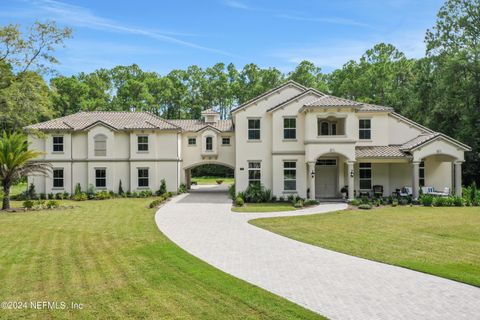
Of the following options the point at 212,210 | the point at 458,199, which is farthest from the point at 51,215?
the point at 458,199

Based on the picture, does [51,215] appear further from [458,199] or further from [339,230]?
[458,199]

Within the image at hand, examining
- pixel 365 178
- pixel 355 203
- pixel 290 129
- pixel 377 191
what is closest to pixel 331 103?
pixel 290 129

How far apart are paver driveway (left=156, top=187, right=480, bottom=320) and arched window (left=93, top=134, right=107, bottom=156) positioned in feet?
63.2

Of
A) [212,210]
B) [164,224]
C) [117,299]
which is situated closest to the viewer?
[117,299]

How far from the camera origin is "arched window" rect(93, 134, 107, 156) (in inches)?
1225

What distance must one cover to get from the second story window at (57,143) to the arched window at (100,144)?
2937 mm

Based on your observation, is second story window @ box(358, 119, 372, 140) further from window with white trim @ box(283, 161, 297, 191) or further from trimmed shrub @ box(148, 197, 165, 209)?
trimmed shrub @ box(148, 197, 165, 209)

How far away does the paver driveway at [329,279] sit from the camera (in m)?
6.82

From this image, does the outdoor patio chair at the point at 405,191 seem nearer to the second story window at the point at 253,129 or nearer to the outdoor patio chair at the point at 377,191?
the outdoor patio chair at the point at 377,191

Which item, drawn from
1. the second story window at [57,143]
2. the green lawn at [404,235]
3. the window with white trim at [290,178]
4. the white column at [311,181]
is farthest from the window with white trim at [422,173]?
the second story window at [57,143]

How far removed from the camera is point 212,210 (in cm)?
2131

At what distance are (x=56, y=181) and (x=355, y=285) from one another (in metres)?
29.2

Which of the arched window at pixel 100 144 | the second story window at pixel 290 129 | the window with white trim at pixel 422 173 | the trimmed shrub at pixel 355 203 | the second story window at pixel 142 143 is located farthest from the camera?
the second story window at pixel 142 143

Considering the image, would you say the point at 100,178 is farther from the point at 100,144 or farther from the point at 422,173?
the point at 422,173
